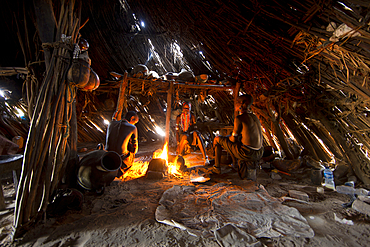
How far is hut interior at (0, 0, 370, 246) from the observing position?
1637mm

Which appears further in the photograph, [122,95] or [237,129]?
[122,95]

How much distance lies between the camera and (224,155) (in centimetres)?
466

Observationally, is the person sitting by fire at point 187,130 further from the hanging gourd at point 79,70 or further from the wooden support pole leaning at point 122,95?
the hanging gourd at point 79,70

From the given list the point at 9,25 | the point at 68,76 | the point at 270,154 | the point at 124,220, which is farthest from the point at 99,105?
the point at 270,154

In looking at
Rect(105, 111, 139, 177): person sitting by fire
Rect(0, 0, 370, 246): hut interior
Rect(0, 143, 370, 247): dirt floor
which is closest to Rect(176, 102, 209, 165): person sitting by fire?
Rect(0, 0, 370, 246): hut interior

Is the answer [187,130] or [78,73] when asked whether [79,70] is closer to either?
[78,73]

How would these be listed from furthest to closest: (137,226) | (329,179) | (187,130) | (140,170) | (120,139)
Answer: (187,130)
(140,170)
(120,139)
(329,179)
(137,226)

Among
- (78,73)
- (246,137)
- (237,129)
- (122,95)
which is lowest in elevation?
(246,137)

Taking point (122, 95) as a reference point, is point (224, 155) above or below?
below

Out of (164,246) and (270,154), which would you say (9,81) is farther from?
(270,154)

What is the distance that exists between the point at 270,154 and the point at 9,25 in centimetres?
738

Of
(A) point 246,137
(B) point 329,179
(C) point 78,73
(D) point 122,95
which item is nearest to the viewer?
(C) point 78,73

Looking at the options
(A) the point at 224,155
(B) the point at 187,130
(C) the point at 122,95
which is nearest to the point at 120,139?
(B) the point at 187,130

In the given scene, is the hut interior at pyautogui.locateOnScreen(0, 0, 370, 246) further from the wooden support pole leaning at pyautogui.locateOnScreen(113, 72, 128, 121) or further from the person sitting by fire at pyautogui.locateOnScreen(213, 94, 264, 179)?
the person sitting by fire at pyautogui.locateOnScreen(213, 94, 264, 179)
